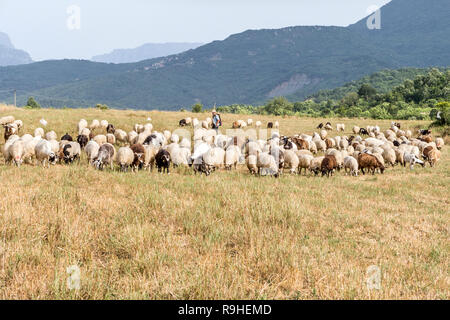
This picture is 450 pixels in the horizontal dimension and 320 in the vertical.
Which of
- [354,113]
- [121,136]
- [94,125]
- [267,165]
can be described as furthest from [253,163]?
[354,113]

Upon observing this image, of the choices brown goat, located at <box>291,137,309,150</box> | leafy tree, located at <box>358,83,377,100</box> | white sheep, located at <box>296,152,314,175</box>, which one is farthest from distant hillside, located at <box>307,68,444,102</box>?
white sheep, located at <box>296,152,314,175</box>

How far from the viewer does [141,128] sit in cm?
2458

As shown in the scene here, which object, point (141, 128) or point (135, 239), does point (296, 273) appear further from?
point (141, 128)

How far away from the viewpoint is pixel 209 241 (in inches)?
207

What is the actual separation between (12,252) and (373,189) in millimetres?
11075

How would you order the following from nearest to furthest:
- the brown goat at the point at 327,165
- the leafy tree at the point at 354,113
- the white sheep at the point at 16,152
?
the white sheep at the point at 16,152
the brown goat at the point at 327,165
the leafy tree at the point at 354,113

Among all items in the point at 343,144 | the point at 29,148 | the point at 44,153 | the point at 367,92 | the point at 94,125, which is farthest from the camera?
the point at 367,92

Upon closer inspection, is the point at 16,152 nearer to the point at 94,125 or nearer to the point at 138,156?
the point at 138,156

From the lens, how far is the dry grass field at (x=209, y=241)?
150 inches

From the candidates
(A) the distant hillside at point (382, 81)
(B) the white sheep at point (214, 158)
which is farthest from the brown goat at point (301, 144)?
(A) the distant hillside at point (382, 81)

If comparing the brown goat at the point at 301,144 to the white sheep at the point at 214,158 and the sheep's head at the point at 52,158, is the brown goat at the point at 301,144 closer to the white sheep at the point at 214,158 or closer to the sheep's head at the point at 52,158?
the white sheep at the point at 214,158
